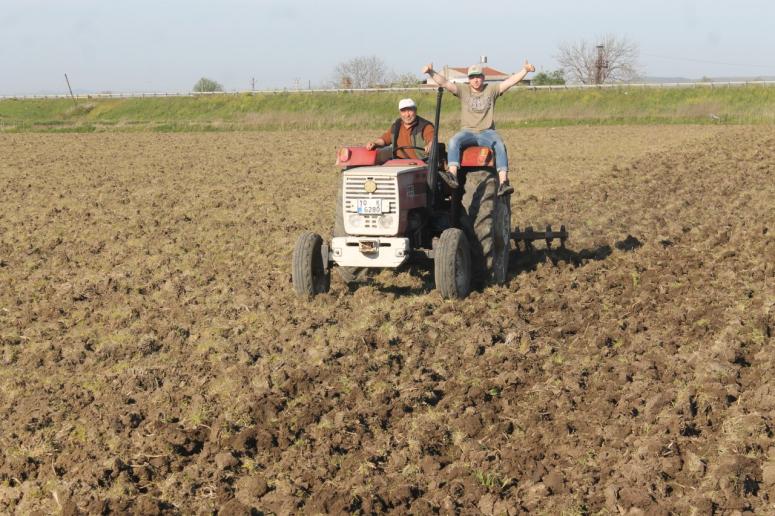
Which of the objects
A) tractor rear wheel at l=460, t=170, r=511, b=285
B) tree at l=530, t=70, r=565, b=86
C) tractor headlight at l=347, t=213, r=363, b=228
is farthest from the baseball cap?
tree at l=530, t=70, r=565, b=86

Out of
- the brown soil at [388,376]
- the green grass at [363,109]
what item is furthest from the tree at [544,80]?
the brown soil at [388,376]

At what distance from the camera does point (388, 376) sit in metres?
6.77

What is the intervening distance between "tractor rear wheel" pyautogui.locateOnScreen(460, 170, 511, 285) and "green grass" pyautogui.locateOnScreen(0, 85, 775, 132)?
27243mm

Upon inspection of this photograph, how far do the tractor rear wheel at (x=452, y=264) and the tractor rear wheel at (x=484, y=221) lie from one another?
35 cm

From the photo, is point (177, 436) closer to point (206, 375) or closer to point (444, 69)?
point (206, 375)

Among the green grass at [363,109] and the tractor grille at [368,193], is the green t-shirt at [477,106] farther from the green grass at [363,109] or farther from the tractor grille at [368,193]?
the green grass at [363,109]

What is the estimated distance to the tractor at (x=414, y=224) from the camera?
8352 millimetres

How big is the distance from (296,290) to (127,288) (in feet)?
7.09

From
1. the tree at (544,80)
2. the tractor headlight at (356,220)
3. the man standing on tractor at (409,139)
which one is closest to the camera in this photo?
the tractor headlight at (356,220)

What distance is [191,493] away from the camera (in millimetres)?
5156

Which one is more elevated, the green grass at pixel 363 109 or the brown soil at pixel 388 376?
the green grass at pixel 363 109

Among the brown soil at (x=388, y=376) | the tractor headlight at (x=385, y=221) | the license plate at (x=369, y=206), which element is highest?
the license plate at (x=369, y=206)

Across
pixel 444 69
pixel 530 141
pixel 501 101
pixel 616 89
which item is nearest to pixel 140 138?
pixel 530 141

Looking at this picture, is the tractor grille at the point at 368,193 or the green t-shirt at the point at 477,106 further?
the green t-shirt at the point at 477,106
